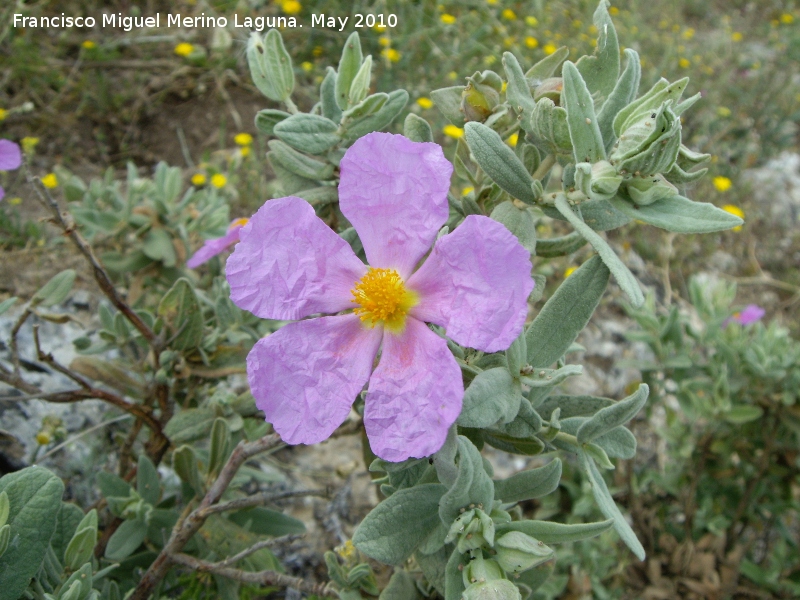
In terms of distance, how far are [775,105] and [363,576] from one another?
16.6 feet

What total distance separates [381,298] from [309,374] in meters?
0.18

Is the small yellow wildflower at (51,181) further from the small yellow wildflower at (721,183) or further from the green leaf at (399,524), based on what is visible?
the small yellow wildflower at (721,183)

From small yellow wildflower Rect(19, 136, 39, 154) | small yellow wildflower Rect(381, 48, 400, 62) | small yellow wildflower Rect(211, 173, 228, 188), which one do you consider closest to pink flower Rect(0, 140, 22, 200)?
small yellow wildflower Rect(19, 136, 39, 154)

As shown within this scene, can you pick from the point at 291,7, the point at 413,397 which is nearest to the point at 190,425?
Answer: the point at 413,397

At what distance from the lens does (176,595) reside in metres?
1.76

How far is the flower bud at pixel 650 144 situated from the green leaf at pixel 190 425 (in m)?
1.14

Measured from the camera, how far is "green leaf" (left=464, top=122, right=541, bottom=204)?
1.08 meters

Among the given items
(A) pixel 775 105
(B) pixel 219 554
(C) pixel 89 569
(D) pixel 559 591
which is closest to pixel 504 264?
(C) pixel 89 569

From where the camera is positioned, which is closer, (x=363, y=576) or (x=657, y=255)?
(x=363, y=576)

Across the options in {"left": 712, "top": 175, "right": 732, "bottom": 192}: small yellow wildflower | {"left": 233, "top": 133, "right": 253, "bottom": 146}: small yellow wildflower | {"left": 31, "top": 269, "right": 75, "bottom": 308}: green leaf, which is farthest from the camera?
A: {"left": 712, "top": 175, "right": 732, "bottom": 192}: small yellow wildflower

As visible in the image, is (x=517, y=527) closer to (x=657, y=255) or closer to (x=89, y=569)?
(x=89, y=569)

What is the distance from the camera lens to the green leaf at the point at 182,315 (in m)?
1.70

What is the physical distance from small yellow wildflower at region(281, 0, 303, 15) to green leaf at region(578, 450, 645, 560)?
3.59 meters

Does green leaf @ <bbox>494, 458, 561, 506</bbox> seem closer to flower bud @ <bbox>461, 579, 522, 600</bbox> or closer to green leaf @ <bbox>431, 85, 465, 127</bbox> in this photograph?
flower bud @ <bbox>461, 579, 522, 600</bbox>
